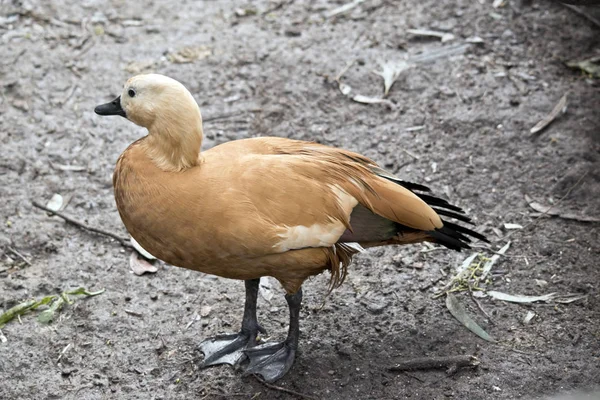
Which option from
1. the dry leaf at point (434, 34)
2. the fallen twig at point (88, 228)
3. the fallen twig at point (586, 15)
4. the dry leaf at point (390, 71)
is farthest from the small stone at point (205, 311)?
the fallen twig at point (586, 15)

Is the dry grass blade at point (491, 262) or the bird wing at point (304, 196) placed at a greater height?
the bird wing at point (304, 196)

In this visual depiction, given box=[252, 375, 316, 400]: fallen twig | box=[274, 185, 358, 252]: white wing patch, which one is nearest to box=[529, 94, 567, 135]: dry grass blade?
box=[274, 185, 358, 252]: white wing patch

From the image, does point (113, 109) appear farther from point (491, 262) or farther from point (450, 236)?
point (491, 262)

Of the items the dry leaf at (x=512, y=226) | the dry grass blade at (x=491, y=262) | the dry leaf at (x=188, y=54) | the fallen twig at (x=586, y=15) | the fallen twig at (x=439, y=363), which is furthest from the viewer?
the dry leaf at (x=188, y=54)

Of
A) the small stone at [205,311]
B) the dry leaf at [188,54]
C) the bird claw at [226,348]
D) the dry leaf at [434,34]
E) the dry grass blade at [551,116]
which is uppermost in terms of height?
the dry leaf at [434,34]

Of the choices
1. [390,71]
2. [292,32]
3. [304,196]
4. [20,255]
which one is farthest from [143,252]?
[292,32]

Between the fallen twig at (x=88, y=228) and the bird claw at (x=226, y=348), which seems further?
the fallen twig at (x=88, y=228)

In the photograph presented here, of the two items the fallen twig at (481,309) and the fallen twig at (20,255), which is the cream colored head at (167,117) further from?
the fallen twig at (481,309)

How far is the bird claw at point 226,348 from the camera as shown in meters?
3.85

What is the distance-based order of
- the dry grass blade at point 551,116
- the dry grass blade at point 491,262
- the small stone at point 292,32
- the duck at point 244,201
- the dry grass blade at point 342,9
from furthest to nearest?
the dry grass blade at point 342,9, the small stone at point 292,32, the dry grass blade at point 551,116, the dry grass blade at point 491,262, the duck at point 244,201

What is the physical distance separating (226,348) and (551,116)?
113 inches

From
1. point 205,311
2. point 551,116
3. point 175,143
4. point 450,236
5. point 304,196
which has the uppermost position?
point 175,143

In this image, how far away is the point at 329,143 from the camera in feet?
17.5

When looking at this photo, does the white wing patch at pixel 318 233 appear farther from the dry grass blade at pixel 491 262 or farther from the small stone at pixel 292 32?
the small stone at pixel 292 32
